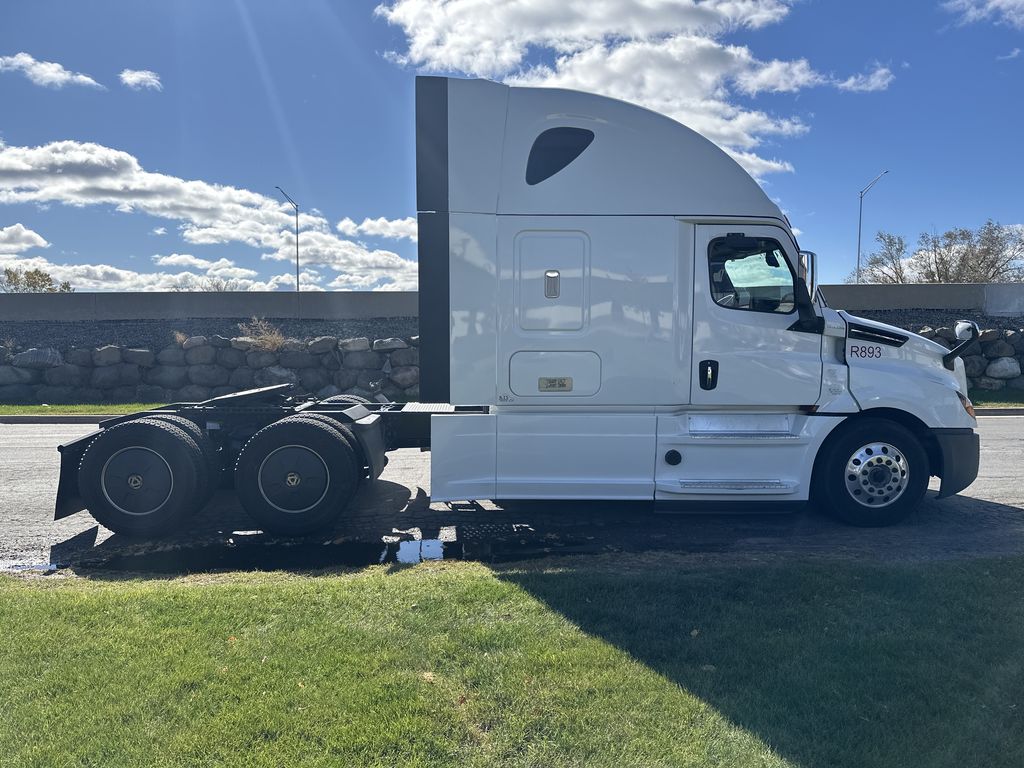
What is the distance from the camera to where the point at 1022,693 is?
3225 millimetres

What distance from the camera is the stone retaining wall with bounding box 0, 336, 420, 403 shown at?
53.0ft

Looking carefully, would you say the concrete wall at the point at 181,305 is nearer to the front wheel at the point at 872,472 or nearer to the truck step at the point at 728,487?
the truck step at the point at 728,487

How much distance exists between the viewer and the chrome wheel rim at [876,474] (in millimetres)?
6180

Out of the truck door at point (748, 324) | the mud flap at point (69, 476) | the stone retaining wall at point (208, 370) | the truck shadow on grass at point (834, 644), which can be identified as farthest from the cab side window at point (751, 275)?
the stone retaining wall at point (208, 370)

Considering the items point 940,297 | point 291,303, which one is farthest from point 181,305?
point 940,297

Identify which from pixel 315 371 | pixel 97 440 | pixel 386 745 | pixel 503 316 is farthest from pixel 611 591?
pixel 315 371

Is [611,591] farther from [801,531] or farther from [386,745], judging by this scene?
[801,531]

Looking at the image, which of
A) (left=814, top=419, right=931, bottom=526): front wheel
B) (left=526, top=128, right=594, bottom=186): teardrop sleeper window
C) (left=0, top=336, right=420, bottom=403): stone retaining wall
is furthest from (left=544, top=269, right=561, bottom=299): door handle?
(left=0, top=336, right=420, bottom=403): stone retaining wall

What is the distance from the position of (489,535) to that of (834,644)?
3253 millimetres

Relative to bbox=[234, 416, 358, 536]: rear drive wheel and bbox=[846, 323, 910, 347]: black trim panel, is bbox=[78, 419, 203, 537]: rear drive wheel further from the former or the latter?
bbox=[846, 323, 910, 347]: black trim panel

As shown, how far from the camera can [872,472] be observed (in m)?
6.20

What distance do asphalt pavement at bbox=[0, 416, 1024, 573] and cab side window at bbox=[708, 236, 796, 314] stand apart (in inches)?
80.7

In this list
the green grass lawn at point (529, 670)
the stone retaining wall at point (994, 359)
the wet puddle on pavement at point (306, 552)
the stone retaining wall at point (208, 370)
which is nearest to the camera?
the green grass lawn at point (529, 670)

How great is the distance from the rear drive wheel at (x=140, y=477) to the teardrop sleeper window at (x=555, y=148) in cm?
393
